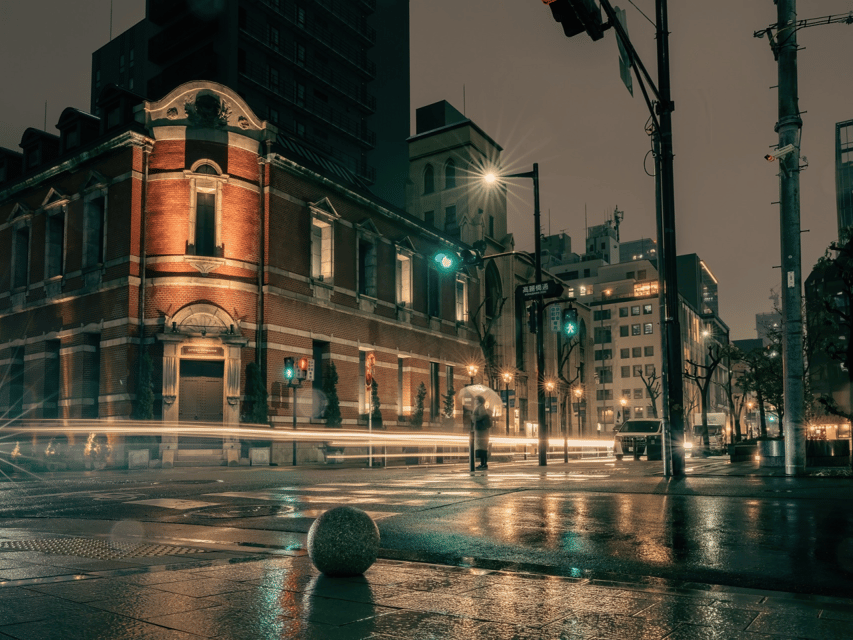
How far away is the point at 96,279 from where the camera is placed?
1244 inches

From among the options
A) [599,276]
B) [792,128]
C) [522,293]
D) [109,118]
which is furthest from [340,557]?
[599,276]

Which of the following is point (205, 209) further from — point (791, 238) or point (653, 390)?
point (653, 390)

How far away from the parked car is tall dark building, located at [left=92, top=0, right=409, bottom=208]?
910 inches

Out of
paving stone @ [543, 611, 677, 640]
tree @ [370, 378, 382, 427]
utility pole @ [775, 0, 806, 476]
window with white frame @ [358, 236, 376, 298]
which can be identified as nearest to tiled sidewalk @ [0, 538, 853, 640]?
paving stone @ [543, 611, 677, 640]

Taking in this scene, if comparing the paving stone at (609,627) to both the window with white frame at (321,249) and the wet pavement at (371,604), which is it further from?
the window with white frame at (321,249)

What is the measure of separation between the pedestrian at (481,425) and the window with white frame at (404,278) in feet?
69.0

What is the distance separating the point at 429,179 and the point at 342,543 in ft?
188

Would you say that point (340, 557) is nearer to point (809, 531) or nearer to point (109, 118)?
point (809, 531)

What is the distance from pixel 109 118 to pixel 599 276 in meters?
99.6

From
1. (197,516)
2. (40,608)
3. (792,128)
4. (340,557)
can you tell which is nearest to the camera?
(40,608)

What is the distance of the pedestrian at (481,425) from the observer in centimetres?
2003

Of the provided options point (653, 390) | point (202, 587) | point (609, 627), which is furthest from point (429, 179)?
point (609, 627)

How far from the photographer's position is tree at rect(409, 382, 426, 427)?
4191 cm

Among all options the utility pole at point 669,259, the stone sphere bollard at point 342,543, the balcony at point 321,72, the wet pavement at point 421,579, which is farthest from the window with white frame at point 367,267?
the stone sphere bollard at point 342,543
